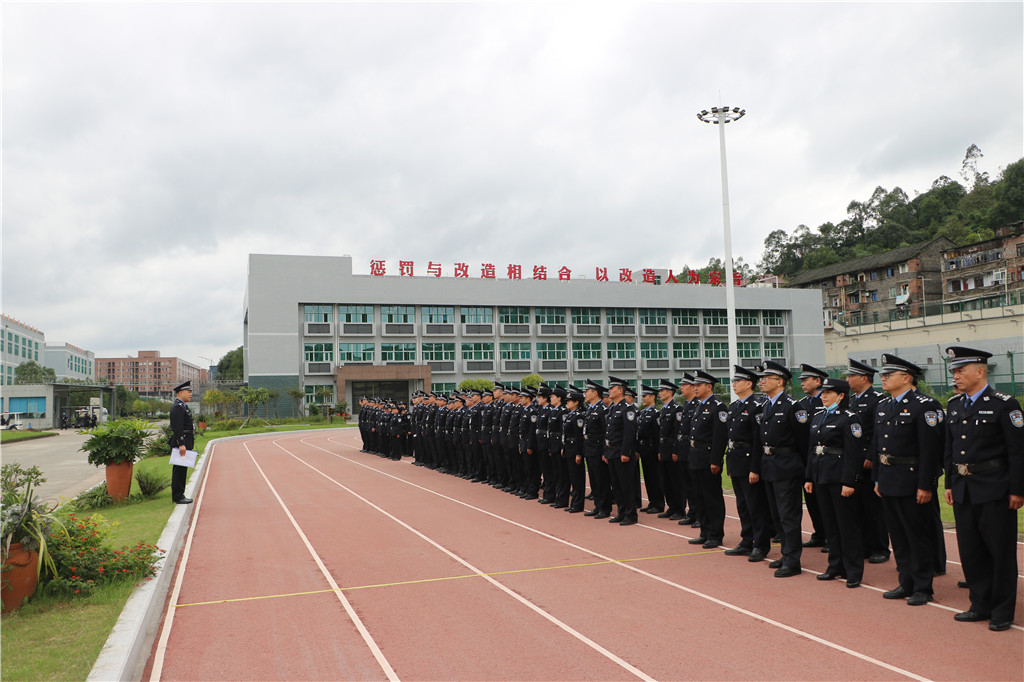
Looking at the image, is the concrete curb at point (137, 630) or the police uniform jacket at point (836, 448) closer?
the concrete curb at point (137, 630)

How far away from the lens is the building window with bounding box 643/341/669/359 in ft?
181

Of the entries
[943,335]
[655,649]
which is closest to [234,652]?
[655,649]

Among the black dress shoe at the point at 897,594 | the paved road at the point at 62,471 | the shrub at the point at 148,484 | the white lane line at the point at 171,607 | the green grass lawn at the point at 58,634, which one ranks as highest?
the shrub at the point at 148,484

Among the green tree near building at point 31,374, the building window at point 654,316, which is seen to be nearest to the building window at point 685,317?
the building window at point 654,316

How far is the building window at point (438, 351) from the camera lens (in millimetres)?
49719

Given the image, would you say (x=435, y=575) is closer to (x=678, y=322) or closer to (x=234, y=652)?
(x=234, y=652)

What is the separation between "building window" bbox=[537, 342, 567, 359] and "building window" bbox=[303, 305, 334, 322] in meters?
15.8

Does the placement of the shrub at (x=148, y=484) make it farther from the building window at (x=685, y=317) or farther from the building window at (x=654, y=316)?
the building window at (x=685, y=317)

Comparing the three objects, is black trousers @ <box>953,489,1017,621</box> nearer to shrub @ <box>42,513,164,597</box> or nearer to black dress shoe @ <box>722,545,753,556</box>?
black dress shoe @ <box>722,545,753,556</box>

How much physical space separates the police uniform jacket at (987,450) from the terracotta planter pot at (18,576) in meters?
7.12

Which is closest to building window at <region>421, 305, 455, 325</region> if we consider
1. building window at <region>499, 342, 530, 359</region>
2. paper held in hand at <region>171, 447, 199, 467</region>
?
building window at <region>499, 342, 530, 359</region>

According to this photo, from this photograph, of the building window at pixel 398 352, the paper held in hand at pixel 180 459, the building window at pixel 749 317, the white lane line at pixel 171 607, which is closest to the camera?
the white lane line at pixel 171 607

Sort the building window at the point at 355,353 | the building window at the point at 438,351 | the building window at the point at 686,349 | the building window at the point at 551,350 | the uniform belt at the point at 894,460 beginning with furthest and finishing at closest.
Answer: the building window at the point at 686,349
the building window at the point at 551,350
the building window at the point at 438,351
the building window at the point at 355,353
the uniform belt at the point at 894,460

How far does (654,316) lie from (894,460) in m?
50.9
